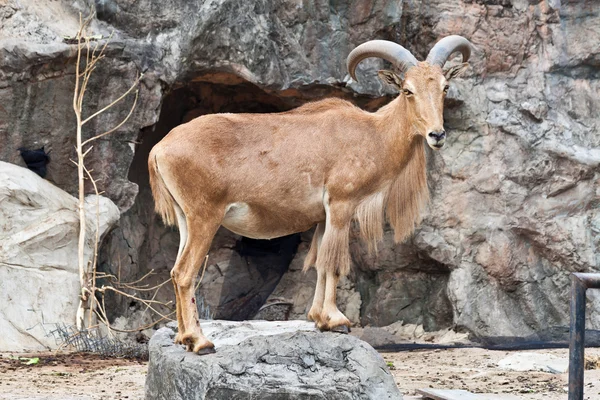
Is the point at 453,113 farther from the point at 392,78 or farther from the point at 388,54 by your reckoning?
the point at 392,78

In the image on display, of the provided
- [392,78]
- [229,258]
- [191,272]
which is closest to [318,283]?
[191,272]

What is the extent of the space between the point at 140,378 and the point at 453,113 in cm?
607

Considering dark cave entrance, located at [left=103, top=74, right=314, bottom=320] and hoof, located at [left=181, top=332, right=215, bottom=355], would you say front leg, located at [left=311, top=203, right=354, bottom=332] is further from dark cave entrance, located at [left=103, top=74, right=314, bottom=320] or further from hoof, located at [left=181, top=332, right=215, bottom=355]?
dark cave entrance, located at [left=103, top=74, right=314, bottom=320]

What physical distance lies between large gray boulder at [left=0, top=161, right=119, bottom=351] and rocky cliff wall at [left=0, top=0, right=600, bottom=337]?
0.81m

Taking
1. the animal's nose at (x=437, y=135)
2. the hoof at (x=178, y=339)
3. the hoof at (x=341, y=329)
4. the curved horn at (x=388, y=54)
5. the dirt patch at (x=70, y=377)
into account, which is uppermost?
the curved horn at (x=388, y=54)

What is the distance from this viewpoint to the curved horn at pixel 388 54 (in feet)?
23.7

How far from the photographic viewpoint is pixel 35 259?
11070 millimetres

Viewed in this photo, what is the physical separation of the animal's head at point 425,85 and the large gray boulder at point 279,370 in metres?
1.66

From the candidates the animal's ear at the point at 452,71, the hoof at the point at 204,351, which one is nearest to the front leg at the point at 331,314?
the hoof at the point at 204,351

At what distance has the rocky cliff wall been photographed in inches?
473

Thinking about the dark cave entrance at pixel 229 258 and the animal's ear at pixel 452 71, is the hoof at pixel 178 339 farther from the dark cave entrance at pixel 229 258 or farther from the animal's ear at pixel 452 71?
the dark cave entrance at pixel 229 258

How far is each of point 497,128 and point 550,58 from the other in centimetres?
135

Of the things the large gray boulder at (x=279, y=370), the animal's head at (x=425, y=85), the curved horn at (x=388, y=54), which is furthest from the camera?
the curved horn at (x=388, y=54)

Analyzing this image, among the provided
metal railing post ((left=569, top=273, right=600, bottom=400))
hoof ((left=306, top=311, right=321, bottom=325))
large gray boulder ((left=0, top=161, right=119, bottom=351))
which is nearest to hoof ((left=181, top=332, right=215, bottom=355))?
hoof ((left=306, top=311, right=321, bottom=325))
